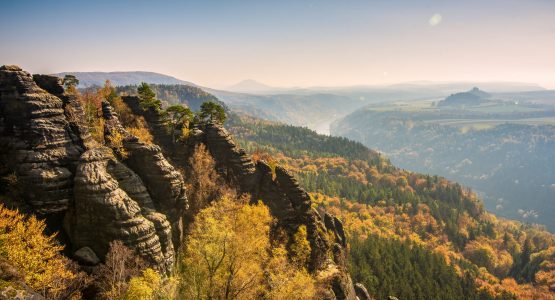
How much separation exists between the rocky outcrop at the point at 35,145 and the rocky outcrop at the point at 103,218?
2.68 meters

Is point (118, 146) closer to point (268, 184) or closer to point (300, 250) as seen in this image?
point (268, 184)

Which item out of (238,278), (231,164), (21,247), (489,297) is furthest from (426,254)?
(21,247)

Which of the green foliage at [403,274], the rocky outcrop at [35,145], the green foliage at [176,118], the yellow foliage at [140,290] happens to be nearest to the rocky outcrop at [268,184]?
the green foliage at [176,118]

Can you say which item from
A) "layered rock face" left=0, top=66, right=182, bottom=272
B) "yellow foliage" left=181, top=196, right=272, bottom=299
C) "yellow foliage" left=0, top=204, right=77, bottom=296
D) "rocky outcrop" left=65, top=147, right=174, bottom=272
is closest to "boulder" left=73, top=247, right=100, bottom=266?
"layered rock face" left=0, top=66, right=182, bottom=272

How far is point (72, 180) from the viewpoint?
160 ft

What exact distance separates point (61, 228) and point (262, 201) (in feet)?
135

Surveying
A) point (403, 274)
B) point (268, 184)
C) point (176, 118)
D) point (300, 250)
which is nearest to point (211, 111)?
point (176, 118)

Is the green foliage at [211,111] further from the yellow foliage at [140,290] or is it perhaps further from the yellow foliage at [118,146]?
the yellow foliage at [140,290]

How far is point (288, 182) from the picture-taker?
269 ft

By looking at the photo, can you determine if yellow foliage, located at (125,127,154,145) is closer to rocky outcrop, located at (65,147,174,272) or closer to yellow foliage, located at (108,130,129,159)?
yellow foliage, located at (108,130,129,159)

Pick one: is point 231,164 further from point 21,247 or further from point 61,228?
point 21,247

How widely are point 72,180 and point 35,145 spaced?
6548 mm

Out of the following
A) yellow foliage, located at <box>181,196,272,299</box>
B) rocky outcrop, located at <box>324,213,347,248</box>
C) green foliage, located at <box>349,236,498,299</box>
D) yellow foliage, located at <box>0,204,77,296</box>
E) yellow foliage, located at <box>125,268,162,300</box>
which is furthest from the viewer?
green foliage, located at <box>349,236,498,299</box>

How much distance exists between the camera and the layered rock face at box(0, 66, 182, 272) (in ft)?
152
